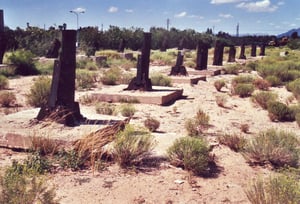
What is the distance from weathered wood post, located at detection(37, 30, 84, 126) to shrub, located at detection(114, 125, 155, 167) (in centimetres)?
141

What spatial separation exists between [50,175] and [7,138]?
1633 millimetres

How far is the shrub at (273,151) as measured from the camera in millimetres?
6680

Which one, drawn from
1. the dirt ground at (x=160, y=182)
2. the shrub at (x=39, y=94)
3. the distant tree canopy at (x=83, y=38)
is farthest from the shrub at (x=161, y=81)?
the distant tree canopy at (x=83, y=38)

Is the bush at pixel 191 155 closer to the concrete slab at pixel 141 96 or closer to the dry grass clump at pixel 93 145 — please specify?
the dry grass clump at pixel 93 145

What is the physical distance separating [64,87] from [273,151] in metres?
3.80

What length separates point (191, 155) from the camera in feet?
21.0

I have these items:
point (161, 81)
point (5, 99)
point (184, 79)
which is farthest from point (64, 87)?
point (184, 79)

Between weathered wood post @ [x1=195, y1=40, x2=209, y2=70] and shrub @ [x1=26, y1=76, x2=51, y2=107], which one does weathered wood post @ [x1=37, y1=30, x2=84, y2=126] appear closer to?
shrub @ [x1=26, y1=76, x2=51, y2=107]

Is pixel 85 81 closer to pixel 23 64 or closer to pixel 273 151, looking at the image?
pixel 23 64

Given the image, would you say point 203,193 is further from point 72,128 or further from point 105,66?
point 105,66

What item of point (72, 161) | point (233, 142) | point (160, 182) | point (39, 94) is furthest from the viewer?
point (39, 94)

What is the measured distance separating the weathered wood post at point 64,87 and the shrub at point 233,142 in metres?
2.71

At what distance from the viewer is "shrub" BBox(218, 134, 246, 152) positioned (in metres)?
7.44

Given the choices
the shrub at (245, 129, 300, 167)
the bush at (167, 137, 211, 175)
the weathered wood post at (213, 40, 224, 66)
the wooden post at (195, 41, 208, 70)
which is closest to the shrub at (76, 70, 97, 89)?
the wooden post at (195, 41, 208, 70)
